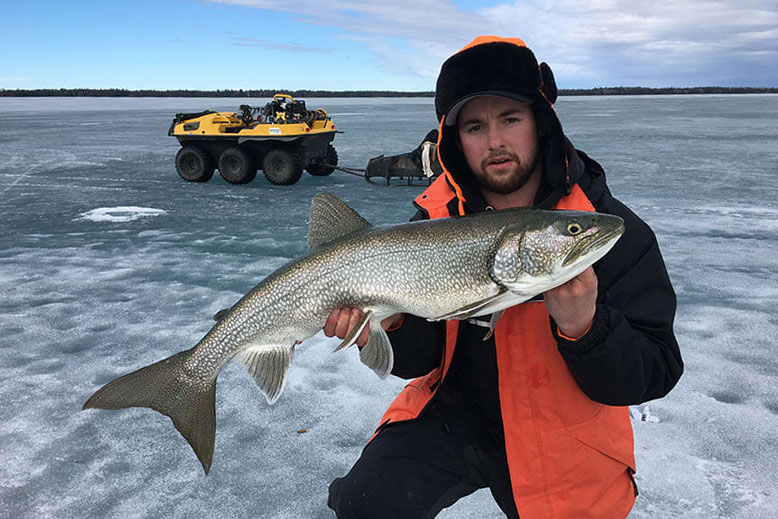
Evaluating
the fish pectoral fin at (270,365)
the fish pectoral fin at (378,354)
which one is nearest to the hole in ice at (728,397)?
the fish pectoral fin at (378,354)

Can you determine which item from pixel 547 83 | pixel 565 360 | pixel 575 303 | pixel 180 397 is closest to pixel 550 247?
pixel 575 303

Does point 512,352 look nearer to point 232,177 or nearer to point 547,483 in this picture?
point 547,483

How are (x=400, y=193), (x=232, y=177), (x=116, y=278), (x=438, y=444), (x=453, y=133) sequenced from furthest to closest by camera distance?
(x=232, y=177) < (x=400, y=193) < (x=116, y=278) < (x=453, y=133) < (x=438, y=444)

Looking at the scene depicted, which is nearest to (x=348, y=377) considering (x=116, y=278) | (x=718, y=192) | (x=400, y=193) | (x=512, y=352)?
(x=512, y=352)

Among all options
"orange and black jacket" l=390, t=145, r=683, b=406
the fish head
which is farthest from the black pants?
the fish head

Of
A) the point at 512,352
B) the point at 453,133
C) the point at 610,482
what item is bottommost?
the point at 610,482

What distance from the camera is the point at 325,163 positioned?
1344cm

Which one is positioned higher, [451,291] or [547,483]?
[451,291]

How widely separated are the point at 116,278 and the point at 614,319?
535 cm

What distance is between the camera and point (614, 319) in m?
2.16

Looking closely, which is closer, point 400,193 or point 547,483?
point 547,483

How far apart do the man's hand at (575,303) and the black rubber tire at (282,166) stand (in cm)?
1022

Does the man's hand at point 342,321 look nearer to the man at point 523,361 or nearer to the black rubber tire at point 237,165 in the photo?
the man at point 523,361

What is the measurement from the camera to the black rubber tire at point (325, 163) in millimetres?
13438
